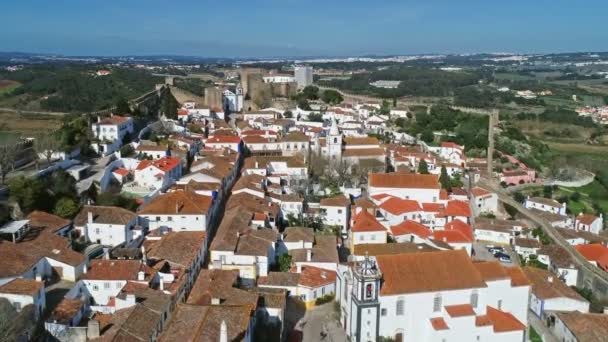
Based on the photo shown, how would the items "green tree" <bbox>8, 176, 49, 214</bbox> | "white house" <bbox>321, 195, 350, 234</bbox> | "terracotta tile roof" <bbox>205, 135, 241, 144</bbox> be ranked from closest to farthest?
"green tree" <bbox>8, 176, 49, 214</bbox> < "white house" <bbox>321, 195, 350, 234</bbox> < "terracotta tile roof" <bbox>205, 135, 241, 144</bbox>

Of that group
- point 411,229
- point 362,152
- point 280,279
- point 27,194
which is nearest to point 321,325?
point 280,279

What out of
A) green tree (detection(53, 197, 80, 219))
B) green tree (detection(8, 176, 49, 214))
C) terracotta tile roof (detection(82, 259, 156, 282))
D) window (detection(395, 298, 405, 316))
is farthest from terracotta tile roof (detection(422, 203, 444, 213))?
green tree (detection(8, 176, 49, 214))

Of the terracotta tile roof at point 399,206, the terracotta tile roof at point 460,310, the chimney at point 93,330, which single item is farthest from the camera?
the terracotta tile roof at point 399,206

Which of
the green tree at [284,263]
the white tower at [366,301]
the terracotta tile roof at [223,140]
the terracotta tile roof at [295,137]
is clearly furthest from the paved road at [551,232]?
the terracotta tile roof at [223,140]

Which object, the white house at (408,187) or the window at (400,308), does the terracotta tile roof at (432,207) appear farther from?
the window at (400,308)

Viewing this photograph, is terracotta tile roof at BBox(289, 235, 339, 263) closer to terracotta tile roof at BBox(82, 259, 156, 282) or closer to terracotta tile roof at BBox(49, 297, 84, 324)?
terracotta tile roof at BBox(82, 259, 156, 282)

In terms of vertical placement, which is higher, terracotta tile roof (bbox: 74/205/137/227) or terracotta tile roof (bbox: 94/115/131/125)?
terracotta tile roof (bbox: 94/115/131/125)
